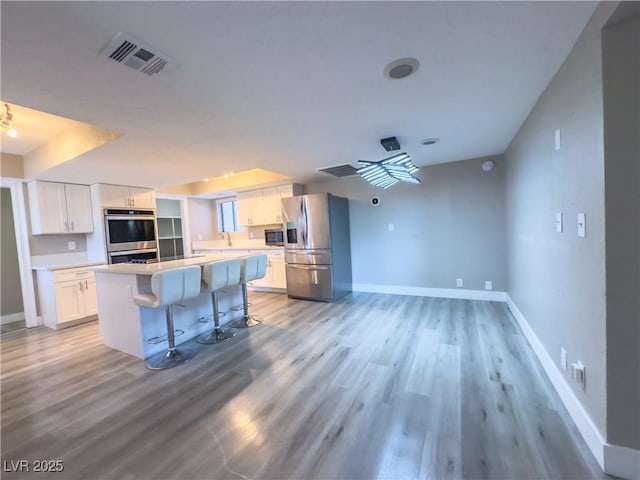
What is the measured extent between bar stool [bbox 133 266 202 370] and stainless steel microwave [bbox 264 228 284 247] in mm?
2812

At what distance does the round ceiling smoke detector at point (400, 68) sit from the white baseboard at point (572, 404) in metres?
2.27

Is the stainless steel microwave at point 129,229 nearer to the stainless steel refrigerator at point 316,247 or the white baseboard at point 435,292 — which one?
the stainless steel refrigerator at point 316,247

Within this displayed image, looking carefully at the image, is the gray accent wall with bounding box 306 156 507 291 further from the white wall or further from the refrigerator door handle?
the white wall

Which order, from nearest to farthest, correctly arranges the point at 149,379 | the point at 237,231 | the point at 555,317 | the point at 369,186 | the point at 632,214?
1. the point at 632,214
2. the point at 555,317
3. the point at 149,379
4. the point at 369,186
5. the point at 237,231

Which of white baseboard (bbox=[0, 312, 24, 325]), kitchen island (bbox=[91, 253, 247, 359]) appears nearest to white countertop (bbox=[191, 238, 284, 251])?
kitchen island (bbox=[91, 253, 247, 359])

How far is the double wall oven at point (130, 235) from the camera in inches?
175

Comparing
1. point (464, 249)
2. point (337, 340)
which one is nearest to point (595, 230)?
point (337, 340)

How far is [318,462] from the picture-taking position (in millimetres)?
1438

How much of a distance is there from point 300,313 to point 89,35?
3567 mm

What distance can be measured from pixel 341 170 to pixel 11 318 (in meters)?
5.89

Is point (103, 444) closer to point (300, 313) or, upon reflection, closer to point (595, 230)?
point (300, 313)

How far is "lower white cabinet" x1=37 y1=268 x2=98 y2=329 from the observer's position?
3.79 metres

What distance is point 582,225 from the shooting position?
149 cm

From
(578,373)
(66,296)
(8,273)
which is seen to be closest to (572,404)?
(578,373)
